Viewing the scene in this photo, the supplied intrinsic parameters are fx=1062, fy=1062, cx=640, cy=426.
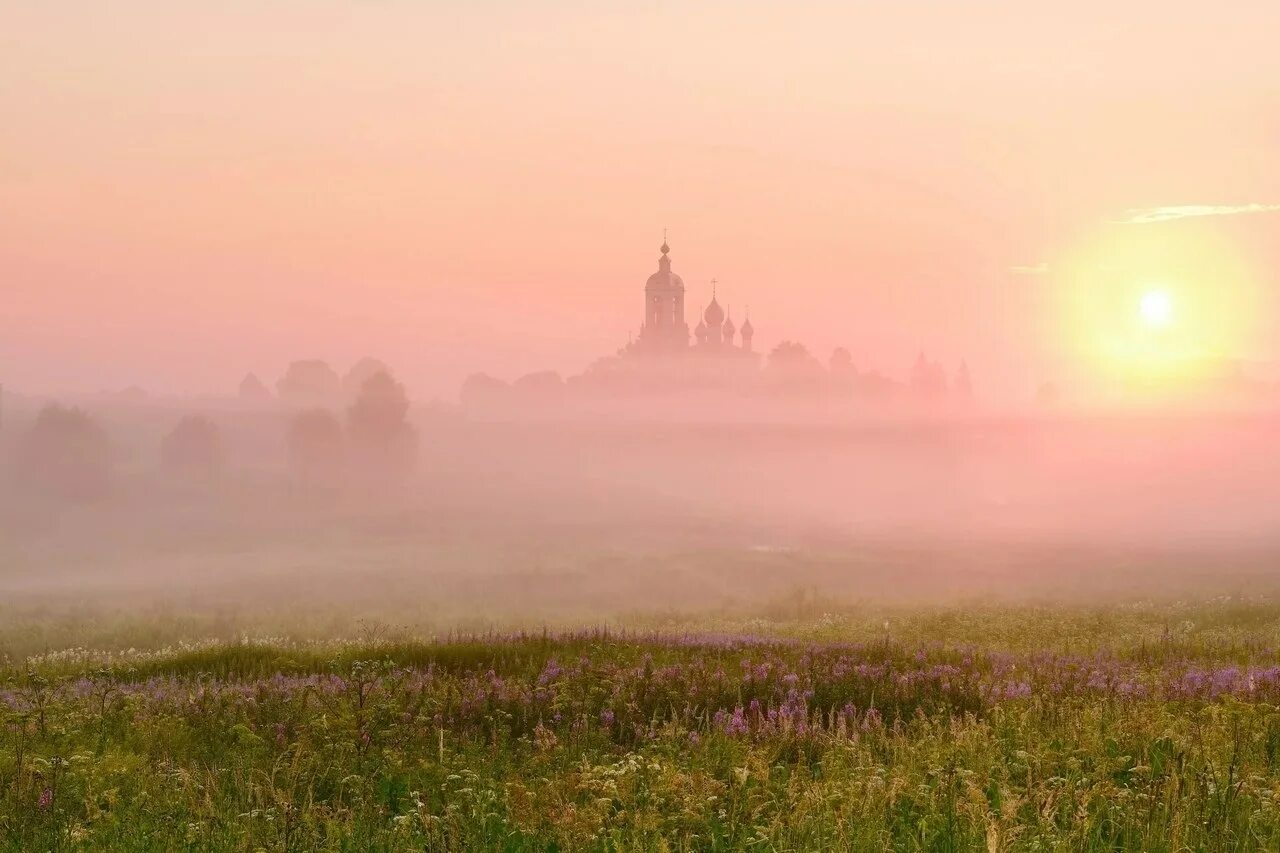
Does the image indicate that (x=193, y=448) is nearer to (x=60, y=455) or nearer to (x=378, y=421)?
(x=60, y=455)

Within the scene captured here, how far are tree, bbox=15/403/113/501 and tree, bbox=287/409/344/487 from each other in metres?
22.4

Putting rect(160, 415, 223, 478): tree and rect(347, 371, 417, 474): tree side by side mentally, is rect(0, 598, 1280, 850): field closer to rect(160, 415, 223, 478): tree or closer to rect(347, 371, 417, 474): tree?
rect(347, 371, 417, 474): tree

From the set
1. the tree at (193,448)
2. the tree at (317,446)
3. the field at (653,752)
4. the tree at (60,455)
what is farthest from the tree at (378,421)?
the field at (653,752)

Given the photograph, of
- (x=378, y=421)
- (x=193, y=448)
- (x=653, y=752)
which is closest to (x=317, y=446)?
(x=378, y=421)

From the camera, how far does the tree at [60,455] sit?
120m

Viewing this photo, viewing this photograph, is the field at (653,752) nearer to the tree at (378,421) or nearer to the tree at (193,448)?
the tree at (378,421)

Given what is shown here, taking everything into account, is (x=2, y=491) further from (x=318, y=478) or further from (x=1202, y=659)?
(x=1202, y=659)

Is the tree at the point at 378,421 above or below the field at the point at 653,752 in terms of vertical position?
above

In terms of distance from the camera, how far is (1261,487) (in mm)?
151500

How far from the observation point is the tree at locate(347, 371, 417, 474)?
420 ft

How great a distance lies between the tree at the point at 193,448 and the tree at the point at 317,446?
33.8ft

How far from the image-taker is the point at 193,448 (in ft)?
432

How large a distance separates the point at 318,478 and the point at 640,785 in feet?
428

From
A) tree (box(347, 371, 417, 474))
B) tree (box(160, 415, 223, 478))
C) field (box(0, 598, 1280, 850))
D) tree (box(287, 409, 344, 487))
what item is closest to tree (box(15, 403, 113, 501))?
tree (box(160, 415, 223, 478))
